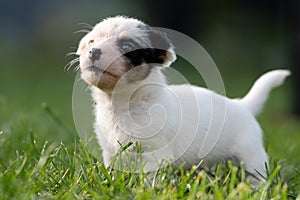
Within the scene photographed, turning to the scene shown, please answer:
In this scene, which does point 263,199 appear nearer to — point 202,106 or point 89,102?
point 202,106

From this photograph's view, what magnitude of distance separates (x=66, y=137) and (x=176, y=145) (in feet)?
4.35

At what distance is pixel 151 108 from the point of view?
3131 mm

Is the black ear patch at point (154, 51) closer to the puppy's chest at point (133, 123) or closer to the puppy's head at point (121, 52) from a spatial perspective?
the puppy's head at point (121, 52)

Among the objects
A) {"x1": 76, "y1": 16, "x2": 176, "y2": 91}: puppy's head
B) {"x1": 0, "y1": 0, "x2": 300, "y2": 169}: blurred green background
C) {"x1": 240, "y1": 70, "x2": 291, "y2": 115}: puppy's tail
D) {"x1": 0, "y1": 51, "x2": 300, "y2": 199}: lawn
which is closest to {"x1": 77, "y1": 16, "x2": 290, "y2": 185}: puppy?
{"x1": 76, "y1": 16, "x2": 176, "y2": 91}: puppy's head

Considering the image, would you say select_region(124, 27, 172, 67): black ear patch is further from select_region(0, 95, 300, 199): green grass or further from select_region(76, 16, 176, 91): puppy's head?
select_region(0, 95, 300, 199): green grass

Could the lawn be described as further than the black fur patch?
No

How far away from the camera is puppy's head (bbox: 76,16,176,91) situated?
9.69ft

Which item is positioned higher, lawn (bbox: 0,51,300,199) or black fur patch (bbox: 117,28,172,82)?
black fur patch (bbox: 117,28,172,82)

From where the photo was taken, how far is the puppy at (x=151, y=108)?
3.01 meters

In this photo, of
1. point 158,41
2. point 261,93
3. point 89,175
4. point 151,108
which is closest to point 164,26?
point 261,93

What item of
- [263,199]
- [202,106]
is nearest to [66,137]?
[202,106]

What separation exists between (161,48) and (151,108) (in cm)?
34

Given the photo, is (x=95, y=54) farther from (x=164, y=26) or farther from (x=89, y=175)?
(x=164, y=26)

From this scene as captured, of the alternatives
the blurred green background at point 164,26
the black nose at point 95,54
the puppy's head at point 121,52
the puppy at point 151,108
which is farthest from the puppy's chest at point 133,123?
the blurred green background at point 164,26
